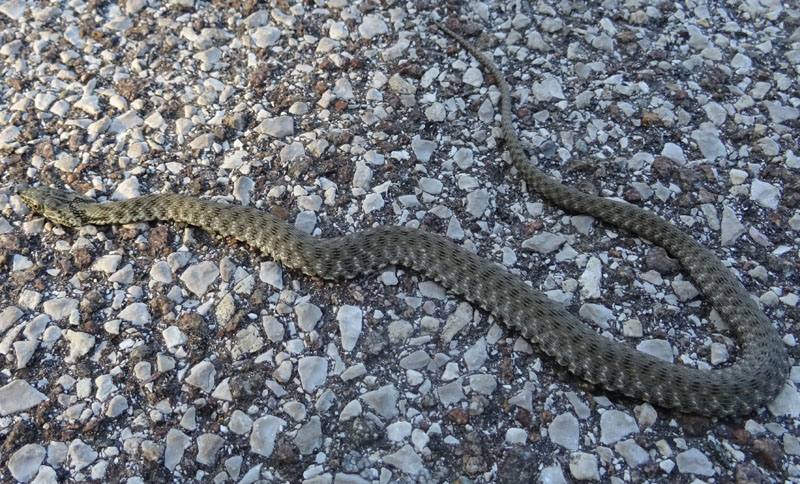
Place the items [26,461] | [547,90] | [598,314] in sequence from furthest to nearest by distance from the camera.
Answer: [547,90] < [598,314] < [26,461]

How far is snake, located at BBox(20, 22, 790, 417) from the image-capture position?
196 inches

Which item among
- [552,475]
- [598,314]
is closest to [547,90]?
[598,314]

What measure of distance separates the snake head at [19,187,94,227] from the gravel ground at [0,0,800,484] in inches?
5.3

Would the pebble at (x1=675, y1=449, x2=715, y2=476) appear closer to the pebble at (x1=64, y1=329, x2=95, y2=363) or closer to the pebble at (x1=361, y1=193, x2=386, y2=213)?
the pebble at (x1=361, y1=193, x2=386, y2=213)

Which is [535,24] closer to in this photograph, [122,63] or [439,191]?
[439,191]

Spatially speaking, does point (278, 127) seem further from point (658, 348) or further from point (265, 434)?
point (658, 348)

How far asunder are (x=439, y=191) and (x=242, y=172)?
5.94 feet

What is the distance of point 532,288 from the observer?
219 inches

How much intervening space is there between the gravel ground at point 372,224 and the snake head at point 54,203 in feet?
0.44

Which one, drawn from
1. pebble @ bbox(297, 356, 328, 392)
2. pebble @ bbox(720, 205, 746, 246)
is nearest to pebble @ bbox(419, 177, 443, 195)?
pebble @ bbox(297, 356, 328, 392)

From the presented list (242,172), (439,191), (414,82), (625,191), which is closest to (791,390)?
(625,191)

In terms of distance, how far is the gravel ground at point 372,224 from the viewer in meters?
4.75

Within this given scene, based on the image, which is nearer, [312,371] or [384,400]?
[384,400]

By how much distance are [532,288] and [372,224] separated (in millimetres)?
1486
